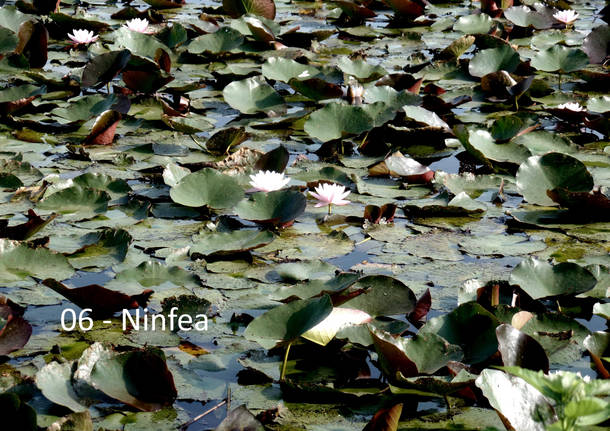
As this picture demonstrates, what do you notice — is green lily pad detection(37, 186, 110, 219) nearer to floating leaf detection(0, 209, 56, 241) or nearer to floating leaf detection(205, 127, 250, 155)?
floating leaf detection(0, 209, 56, 241)

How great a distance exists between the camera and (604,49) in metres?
5.00

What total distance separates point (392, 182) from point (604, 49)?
239cm

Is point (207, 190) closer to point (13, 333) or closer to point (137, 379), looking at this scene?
point (13, 333)

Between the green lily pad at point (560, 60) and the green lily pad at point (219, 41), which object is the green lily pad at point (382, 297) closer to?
the green lily pad at point (560, 60)

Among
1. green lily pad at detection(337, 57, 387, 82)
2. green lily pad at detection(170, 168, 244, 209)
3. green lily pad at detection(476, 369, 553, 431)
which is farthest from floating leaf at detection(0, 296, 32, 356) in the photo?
green lily pad at detection(337, 57, 387, 82)

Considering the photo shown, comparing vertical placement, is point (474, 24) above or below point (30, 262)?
below

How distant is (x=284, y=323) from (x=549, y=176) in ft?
4.82

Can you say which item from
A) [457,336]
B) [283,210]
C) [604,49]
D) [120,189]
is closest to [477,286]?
[457,336]

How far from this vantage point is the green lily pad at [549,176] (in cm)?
302

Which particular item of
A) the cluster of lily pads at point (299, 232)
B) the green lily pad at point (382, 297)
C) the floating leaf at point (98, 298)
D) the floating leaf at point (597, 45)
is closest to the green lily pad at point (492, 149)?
the cluster of lily pads at point (299, 232)

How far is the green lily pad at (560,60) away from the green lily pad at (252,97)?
158cm

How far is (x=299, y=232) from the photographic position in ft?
9.39

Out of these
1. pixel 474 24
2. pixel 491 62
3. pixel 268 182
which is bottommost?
pixel 474 24

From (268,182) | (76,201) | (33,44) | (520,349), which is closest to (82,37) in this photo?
(33,44)
